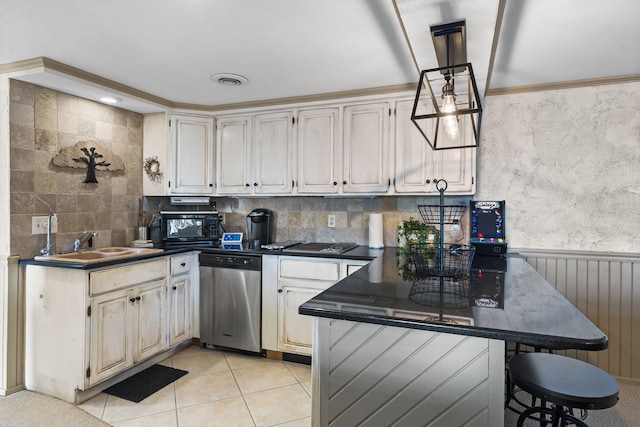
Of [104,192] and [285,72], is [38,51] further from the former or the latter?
[285,72]

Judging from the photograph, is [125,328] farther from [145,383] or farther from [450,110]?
[450,110]

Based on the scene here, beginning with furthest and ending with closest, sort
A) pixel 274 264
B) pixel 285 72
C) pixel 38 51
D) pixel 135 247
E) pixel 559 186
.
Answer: pixel 135 247
pixel 274 264
pixel 559 186
pixel 285 72
pixel 38 51

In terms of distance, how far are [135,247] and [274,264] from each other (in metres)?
1.31

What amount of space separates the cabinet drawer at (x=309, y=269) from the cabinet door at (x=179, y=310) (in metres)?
0.91

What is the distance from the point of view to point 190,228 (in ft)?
11.5

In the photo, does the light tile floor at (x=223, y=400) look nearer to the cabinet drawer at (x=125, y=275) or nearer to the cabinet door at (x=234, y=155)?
the cabinet drawer at (x=125, y=275)

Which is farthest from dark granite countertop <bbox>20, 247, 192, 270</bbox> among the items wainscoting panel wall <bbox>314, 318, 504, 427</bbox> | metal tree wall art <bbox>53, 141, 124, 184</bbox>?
wainscoting panel wall <bbox>314, 318, 504, 427</bbox>

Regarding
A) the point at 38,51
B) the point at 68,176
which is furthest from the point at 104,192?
the point at 38,51

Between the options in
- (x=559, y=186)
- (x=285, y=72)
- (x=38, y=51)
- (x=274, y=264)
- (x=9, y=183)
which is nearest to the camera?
(x=38, y=51)

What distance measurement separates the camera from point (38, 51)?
233 centimetres

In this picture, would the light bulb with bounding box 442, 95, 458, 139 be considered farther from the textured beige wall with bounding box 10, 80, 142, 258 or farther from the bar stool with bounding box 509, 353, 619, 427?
the textured beige wall with bounding box 10, 80, 142, 258

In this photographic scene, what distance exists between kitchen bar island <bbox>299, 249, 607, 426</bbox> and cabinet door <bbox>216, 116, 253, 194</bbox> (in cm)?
229

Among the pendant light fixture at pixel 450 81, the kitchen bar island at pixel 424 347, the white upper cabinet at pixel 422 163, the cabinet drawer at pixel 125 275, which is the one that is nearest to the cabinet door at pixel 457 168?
the white upper cabinet at pixel 422 163

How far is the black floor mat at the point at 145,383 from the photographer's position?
254 cm
